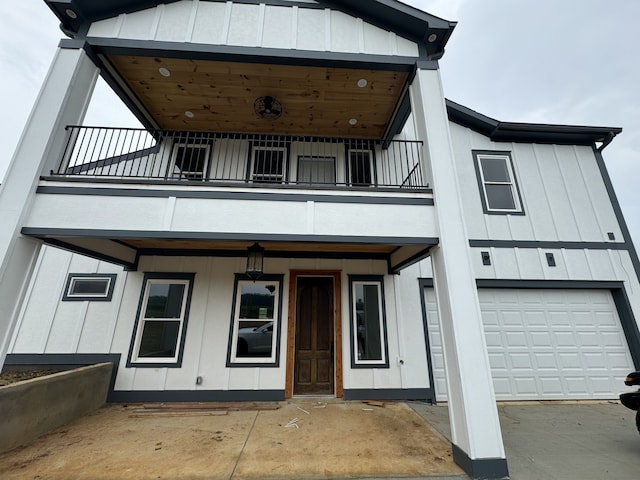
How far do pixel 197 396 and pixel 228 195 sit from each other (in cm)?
409

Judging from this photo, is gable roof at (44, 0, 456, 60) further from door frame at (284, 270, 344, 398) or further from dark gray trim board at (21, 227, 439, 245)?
door frame at (284, 270, 344, 398)

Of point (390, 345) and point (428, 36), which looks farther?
point (390, 345)

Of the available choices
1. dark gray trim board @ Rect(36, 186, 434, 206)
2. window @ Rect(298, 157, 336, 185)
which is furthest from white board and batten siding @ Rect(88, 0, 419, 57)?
dark gray trim board @ Rect(36, 186, 434, 206)

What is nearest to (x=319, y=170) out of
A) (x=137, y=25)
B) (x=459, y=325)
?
(x=137, y=25)

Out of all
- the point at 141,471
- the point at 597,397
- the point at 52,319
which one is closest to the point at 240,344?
the point at 141,471

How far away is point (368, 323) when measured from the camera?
555cm

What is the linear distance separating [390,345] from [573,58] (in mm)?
19157

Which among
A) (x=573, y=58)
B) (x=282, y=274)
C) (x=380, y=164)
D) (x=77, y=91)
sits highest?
(x=573, y=58)

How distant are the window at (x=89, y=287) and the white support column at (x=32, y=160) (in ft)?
7.34

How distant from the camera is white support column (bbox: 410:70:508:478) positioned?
111 inches

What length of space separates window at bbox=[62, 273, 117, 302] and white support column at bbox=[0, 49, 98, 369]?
7.34ft

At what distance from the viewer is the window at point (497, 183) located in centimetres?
626

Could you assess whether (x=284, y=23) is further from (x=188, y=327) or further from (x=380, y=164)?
(x=188, y=327)

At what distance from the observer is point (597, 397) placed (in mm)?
5344
